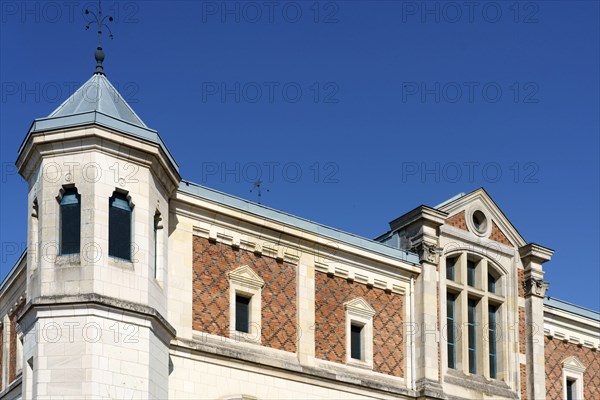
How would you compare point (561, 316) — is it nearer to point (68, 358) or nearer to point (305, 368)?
point (305, 368)

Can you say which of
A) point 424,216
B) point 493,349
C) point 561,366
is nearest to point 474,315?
point 493,349

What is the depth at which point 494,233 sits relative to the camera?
3553 centimetres

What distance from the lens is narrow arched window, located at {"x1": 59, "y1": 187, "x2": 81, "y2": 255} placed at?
26.3 metres

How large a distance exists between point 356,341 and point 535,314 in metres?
6.56

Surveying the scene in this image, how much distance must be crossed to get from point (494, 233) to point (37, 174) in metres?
14.4

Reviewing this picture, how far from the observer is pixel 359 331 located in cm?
3225

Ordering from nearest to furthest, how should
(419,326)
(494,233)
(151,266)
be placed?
1. (151,266)
2. (419,326)
3. (494,233)

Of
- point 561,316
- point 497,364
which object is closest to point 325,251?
point 497,364

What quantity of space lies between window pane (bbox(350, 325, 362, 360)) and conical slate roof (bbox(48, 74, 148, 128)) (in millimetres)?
8305

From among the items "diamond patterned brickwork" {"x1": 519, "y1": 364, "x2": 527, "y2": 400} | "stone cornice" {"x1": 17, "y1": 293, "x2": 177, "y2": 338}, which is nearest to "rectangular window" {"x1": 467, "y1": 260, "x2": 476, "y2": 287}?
"diamond patterned brickwork" {"x1": 519, "y1": 364, "x2": 527, "y2": 400}

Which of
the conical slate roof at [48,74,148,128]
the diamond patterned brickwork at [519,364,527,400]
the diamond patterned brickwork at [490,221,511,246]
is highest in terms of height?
the conical slate roof at [48,74,148,128]

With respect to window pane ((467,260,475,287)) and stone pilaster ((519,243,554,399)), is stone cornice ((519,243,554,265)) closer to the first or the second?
stone pilaster ((519,243,554,399))

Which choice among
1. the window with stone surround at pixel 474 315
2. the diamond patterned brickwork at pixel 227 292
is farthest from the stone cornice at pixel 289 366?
the window with stone surround at pixel 474 315

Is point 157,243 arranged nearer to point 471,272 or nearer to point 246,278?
point 246,278
